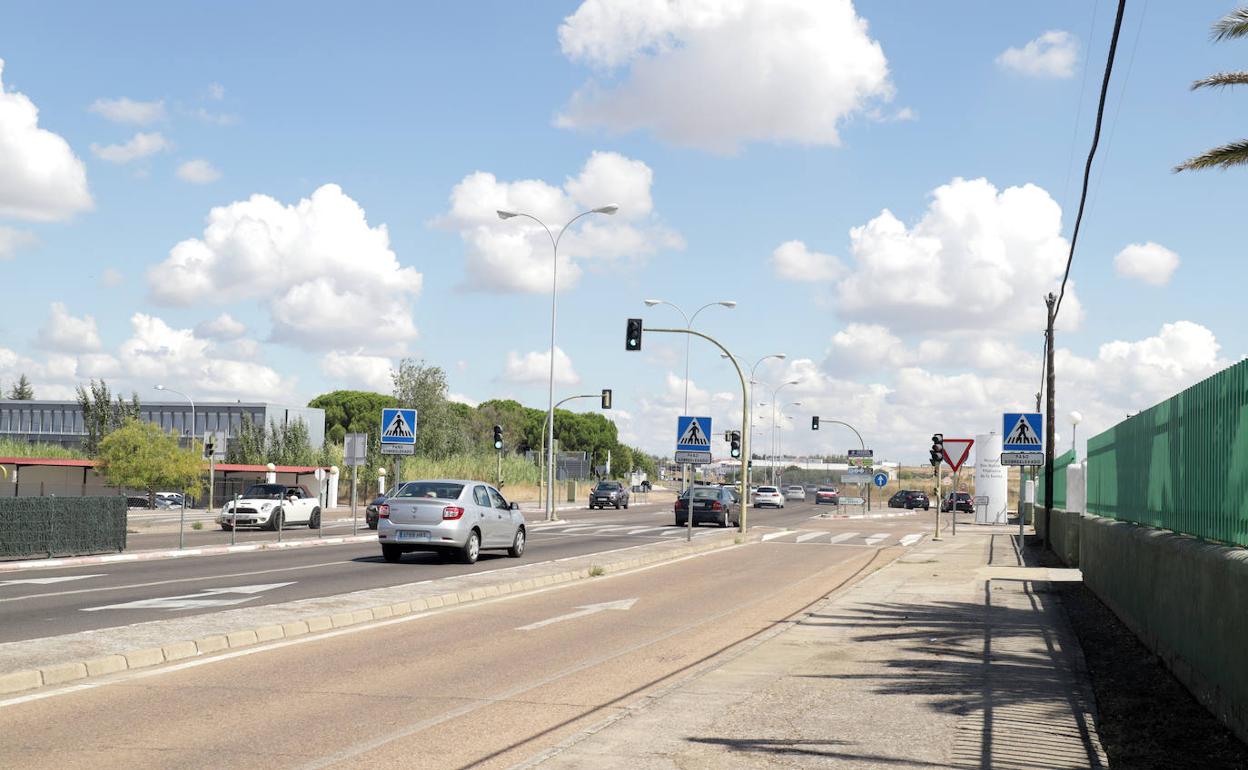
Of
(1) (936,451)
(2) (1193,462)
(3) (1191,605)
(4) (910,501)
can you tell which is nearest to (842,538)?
(1) (936,451)

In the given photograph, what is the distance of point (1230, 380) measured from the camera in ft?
31.4

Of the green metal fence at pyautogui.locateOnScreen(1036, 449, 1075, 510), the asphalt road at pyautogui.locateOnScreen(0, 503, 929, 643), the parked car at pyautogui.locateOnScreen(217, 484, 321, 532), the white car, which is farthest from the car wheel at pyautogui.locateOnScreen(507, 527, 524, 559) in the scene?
the white car

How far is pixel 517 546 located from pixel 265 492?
54.6 ft

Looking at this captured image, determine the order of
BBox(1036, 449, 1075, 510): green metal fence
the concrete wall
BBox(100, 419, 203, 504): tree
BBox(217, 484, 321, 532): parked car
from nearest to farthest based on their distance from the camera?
the concrete wall → BBox(1036, 449, 1075, 510): green metal fence → BBox(100, 419, 203, 504): tree → BBox(217, 484, 321, 532): parked car

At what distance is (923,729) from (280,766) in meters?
4.32

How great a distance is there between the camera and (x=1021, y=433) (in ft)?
86.5

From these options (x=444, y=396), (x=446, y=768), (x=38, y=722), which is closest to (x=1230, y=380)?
(x=446, y=768)

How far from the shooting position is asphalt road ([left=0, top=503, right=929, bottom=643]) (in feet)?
46.8

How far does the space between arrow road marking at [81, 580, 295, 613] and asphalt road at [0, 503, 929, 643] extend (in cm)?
1

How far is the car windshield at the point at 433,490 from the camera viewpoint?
24.1m

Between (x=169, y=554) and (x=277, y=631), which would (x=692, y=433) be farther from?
(x=277, y=631)

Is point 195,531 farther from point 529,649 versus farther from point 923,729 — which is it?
point 923,729

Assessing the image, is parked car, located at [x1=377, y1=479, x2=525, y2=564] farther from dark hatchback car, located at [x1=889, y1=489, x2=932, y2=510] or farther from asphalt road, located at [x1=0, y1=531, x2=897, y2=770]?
dark hatchback car, located at [x1=889, y1=489, x2=932, y2=510]

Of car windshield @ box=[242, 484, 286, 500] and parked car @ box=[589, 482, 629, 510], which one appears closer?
car windshield @ box=[242, 484, 286, 500]
